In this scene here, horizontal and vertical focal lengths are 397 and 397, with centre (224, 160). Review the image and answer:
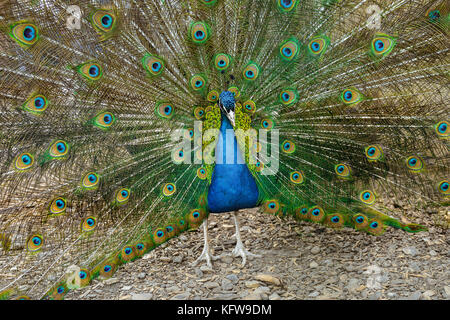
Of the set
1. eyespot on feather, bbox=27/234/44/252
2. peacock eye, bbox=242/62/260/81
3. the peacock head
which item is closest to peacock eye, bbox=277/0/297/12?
peacock eye, bbox=242/62/260/81

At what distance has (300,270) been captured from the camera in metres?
3.11

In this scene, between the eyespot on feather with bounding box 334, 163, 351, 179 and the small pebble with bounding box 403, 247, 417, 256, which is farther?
the small pebble with bounding box 403, 247, 417, 256

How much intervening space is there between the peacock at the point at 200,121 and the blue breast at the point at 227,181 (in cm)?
1

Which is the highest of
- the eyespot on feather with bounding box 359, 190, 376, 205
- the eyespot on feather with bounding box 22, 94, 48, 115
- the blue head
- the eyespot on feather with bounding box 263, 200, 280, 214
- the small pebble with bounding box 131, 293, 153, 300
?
the blue head

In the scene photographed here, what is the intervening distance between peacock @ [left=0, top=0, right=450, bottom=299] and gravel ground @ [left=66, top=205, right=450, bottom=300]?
355 mm

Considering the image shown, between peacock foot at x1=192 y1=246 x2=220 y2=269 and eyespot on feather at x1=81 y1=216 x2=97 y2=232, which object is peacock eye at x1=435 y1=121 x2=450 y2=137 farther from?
eyespot on feather at x1=81 y1=216 x2=97 y2=232

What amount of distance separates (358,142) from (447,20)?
0.97 m

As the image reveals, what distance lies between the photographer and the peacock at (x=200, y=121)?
8.40 feet

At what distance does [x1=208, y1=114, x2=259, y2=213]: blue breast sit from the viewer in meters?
2.92

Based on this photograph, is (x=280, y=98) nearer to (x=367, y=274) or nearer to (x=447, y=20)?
(x=447, y=20)

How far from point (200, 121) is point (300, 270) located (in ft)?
4.58

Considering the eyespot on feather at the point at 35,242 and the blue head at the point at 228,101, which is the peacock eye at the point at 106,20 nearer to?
the blue head at the point at 228,101

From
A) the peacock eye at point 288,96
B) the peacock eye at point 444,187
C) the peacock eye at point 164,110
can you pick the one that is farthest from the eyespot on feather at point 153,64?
the peacock eye at point 444,187

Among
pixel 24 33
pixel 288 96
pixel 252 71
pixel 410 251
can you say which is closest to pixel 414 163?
pixel 410 251
